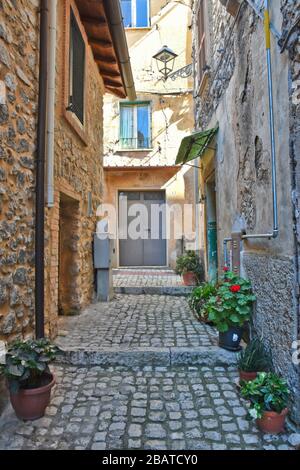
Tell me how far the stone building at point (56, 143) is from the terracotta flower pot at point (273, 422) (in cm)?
215

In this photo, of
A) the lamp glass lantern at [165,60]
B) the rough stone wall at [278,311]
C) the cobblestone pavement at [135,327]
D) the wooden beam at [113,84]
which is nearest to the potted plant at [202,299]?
the cobblestone pavement at [135,327]

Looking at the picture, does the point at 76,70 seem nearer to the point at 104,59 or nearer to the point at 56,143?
the point at 104,59

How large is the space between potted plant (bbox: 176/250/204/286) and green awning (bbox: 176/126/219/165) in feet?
7.36

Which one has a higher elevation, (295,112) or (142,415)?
(295,112)

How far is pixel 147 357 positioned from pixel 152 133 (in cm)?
797

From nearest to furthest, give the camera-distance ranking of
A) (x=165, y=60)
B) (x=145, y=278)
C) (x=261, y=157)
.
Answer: (x=261, y=157) < (x=145, y=278) < (x=165, y=60)

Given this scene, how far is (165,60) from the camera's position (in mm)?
9055

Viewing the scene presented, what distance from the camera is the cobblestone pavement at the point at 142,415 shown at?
223 cm

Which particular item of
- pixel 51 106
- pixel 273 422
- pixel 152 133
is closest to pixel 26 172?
pixel 51 106

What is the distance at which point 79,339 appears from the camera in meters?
3.83
